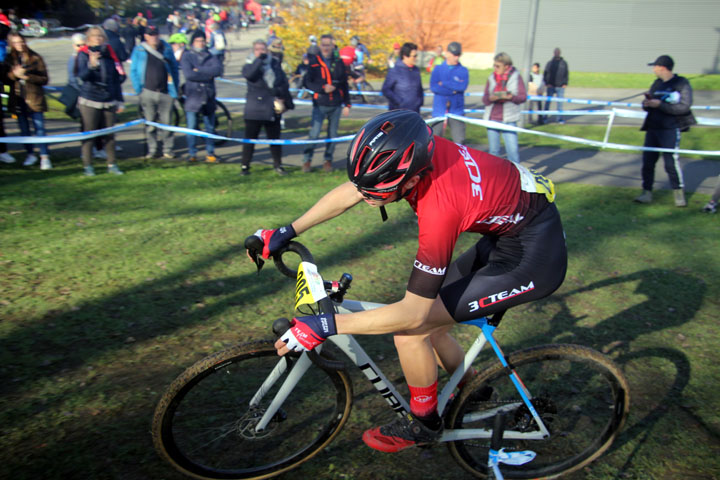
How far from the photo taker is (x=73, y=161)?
9.38 meters

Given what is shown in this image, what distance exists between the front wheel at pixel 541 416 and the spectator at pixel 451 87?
7.38 meters

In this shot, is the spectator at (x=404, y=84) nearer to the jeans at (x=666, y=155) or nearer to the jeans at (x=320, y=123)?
the jeans at (x=320, y=123)

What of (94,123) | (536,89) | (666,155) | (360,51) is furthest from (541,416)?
(360,51)

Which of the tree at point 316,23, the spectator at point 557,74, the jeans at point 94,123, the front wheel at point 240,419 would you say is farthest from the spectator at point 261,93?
the tree at point 316,23

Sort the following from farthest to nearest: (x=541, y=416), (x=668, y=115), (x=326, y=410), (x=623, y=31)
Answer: (x=623, y=31) < (x=668, y=115) < (x=326, y=410) < (x=541, y=416)

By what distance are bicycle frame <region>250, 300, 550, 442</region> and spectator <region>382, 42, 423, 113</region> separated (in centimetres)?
752

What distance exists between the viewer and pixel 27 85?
8562 mm

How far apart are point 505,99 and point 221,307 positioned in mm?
6958

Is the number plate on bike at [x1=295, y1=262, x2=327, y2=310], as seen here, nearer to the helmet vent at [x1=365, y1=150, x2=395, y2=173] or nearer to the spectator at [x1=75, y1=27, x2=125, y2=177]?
the helmet vent at [x1=365, y1=150, x2=395, y2=173]

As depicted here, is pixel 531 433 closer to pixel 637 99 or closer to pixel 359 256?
pixel 359 256

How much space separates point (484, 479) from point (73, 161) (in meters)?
8.92

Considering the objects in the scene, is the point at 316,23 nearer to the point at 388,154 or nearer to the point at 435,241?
the point at 388,154

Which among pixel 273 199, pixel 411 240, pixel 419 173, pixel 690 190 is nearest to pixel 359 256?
pixel 411 240

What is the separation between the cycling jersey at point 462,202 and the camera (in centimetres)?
250
